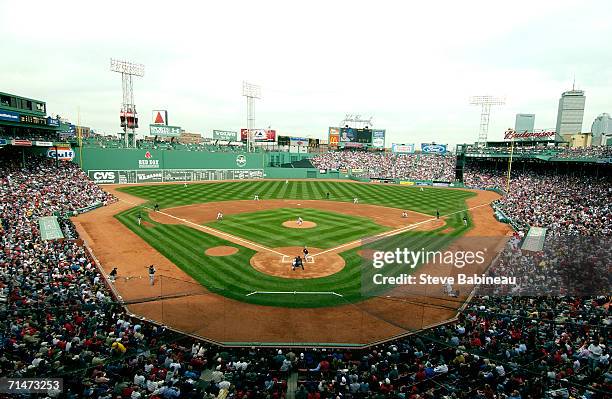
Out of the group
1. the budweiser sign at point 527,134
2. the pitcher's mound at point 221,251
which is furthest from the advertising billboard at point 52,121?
the budweiser sign at point 527,134

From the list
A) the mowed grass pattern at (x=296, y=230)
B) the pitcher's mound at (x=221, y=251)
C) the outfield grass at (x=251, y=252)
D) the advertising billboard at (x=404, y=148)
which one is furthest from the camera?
the advertising billboard at (x=404, y=148)

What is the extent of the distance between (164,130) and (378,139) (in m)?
59.0

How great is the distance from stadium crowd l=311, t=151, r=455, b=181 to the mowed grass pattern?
46.3 metres

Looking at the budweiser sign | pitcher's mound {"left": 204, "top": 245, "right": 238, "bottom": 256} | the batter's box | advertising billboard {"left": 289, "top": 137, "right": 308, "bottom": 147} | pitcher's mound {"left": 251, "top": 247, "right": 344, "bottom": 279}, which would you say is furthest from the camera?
advertising billboard {"left": 289, "top": 137, "right": 308, "bottom": 147}

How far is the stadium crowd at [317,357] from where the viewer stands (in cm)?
954

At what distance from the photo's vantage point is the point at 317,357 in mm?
11852

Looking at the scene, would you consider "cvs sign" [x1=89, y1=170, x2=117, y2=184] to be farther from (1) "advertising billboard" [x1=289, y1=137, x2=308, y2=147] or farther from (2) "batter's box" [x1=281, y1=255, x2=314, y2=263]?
(2) "batter's box" [x1=281, y1=255, x2=314, y2=263]

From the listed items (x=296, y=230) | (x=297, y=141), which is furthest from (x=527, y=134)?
(x=296, y=230)

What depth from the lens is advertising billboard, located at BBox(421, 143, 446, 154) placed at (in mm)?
96062

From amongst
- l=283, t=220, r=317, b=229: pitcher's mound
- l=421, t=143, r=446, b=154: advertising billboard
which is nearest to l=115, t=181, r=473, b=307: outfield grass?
l=283, t=220, r=317, b=229: pitcher's mound

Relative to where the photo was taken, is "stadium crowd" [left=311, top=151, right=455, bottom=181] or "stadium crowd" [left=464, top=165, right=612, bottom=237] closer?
"stadium crowd" [left=464, top=165, right=612, bottom=237]

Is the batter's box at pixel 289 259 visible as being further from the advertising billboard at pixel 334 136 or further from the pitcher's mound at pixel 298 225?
the advertising billboard at pixel 334 136

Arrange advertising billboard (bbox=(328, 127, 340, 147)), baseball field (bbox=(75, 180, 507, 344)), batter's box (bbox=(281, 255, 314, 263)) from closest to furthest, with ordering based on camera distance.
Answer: baseball field (bbox=(75, 180, 507, 344)) → batter's box (bbox=(281, 255, 314, 263)) → advertising billboard (bbox=(328, 127, 340, 147))

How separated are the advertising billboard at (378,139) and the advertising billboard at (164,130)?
180 feet
